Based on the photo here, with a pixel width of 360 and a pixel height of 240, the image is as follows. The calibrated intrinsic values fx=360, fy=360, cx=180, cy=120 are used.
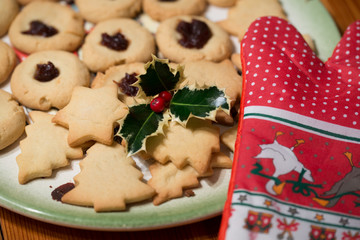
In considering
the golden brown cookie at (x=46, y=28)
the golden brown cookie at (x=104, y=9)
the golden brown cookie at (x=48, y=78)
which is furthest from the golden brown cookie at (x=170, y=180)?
the golden brown cookie at (x=104, y=9)

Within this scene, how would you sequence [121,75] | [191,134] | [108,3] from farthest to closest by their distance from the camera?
[108,3]
[121,75]
[191,134]

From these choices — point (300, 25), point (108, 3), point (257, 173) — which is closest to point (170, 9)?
point (108, 3)

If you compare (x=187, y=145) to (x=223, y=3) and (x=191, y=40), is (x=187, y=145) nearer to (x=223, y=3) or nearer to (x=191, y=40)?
(x=191, y=40)

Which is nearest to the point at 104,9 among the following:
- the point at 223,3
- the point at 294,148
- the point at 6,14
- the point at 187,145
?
the point at 6,14

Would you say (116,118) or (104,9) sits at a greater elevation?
(104,9)

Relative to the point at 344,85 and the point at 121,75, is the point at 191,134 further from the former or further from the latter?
the point at 344,85

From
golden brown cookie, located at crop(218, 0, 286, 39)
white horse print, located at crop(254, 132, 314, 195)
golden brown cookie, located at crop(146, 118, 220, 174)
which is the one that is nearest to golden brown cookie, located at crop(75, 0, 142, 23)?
golden brown cookie, located at crop(218, 0, 286, 39)

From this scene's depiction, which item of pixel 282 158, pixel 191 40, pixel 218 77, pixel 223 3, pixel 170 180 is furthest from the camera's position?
pixel 223 3

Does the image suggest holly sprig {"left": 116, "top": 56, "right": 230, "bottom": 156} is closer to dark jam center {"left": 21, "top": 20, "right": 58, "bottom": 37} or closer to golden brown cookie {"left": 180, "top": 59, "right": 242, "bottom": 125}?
golden brown cookie {"left": 180, "top": 59, "right": 242, "bottom": 125}
